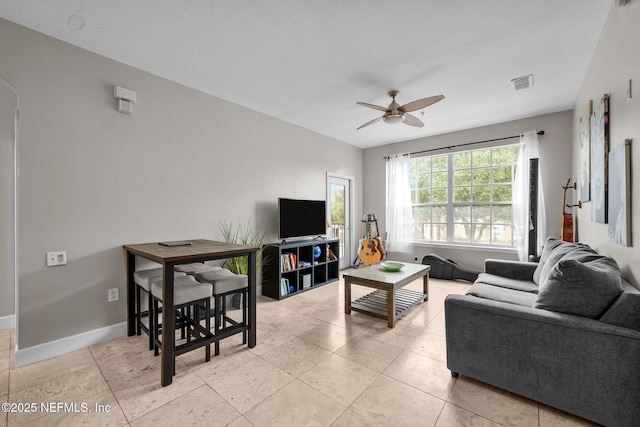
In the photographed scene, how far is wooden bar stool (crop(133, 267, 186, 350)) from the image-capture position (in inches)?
86.8

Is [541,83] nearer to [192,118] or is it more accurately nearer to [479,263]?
[479,263]

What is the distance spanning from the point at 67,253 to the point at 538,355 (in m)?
3.50

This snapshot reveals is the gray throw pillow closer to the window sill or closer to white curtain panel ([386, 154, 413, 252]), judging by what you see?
the window sill

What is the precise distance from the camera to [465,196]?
4.89 metres

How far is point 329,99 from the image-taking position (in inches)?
138

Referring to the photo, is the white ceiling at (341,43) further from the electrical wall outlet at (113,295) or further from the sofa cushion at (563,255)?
the electrical wall outlet at (113,295)

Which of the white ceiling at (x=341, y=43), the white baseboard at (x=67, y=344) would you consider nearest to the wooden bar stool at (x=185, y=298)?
the white baseboard at (x=67, y=344)

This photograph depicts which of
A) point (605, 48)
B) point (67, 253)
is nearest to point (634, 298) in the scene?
point (605, 48)

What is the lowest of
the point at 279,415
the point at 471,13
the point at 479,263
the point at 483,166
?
the point at 279,415

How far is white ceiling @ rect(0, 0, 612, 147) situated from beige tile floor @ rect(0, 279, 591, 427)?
2596 mm

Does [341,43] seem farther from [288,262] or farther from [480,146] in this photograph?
[480,146]

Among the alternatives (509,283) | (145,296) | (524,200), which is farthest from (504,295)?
(145,296)

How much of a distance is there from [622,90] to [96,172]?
13.3ft

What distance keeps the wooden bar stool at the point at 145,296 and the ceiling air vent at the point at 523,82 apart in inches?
155
